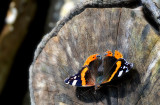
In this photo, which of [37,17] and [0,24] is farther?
[37,17]

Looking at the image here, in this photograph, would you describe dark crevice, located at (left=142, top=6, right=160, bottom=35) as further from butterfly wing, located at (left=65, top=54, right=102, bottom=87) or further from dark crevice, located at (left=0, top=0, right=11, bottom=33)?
dark crevice, located at (left=0, top=0, right=11, bottom=33)

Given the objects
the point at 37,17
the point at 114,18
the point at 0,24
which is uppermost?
the point at 37,17

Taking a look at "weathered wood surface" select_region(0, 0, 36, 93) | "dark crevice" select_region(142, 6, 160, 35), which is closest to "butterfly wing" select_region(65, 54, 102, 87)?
"dark crevice" select_region(142, 6, 160, 35)

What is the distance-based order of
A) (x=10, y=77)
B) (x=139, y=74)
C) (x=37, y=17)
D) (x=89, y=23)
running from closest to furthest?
(x=139, y=74), (x=89, y=23), (x=10, y=77), (x=37, y=17)

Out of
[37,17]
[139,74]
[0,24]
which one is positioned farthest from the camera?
[37,17]

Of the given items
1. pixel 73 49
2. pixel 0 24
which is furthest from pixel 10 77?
pixel 73 49

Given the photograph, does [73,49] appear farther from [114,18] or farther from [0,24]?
[0,24]

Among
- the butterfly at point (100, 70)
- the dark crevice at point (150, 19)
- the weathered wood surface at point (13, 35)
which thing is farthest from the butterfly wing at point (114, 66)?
the weathered wood surface at point (13, 35)

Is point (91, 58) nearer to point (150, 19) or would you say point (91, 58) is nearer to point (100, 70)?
point (100, 70)
